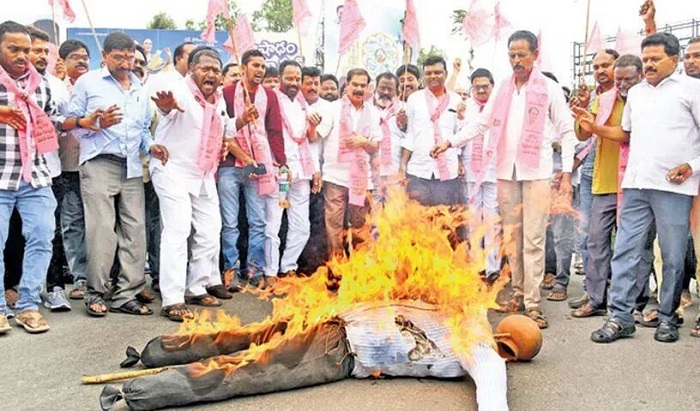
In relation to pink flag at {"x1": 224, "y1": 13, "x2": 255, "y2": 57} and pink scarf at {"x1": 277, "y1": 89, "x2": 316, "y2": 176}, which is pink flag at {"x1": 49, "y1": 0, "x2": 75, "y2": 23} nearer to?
pink flag at {"x1": 224, "y1": 13, "x2": 255, "y2": 57}

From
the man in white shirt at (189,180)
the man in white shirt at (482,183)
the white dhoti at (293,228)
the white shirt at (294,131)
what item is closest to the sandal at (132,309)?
the man in white shirt at (189,180)

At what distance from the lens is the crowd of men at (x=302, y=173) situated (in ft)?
17.5

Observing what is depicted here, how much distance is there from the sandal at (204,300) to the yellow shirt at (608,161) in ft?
11.9

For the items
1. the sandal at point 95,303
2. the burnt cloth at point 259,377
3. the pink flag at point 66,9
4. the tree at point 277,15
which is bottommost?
the sandal at point 95,303

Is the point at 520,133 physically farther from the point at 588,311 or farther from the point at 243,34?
the point at 243,34

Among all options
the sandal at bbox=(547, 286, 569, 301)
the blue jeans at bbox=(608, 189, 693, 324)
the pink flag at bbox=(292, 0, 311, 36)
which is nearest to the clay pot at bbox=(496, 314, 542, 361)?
the blue jeans at bbox=(608, 189, 693, 324)

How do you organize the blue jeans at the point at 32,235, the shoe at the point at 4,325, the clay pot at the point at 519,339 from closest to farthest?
1. the clay pot at the point at 519,339
2. the shoe at the point at 4,325
3. the blue jeans at the point at 32,235

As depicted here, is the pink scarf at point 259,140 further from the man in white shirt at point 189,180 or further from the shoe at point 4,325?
the shoe at point 4,325

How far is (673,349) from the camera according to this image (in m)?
5.00

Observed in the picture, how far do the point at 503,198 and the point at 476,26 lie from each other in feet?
9.76

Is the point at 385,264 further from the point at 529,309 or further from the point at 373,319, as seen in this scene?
the point at 529,309

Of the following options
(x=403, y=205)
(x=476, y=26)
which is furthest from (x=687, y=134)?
(x=476, y=26)

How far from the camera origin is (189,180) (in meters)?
6.00

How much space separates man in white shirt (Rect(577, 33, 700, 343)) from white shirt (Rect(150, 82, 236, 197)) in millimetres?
3633
